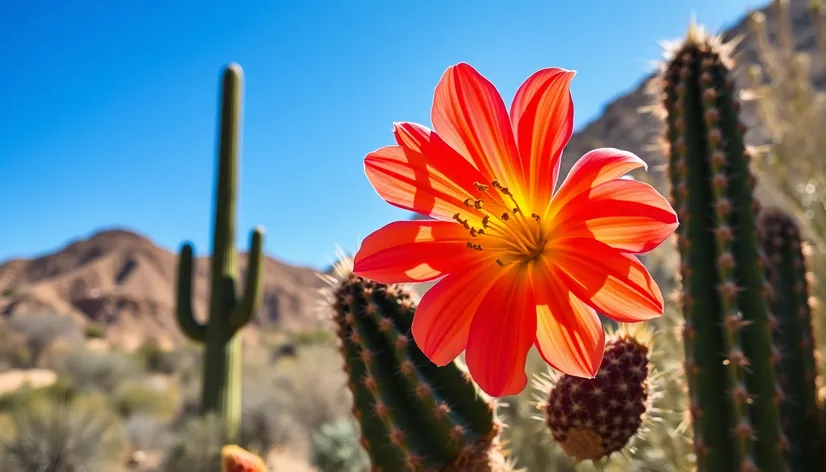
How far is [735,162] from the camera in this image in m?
2.00

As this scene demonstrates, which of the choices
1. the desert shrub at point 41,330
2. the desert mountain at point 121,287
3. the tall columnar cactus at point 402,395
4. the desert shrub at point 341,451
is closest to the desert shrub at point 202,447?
the desert shrub at point 341,451

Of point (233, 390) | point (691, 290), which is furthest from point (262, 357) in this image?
point (691, 290)

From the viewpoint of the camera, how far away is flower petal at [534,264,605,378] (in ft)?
3.12

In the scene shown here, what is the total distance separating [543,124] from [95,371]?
1720 centimetres

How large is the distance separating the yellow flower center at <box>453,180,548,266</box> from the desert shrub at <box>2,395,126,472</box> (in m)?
6.73

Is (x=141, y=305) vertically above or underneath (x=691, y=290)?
above

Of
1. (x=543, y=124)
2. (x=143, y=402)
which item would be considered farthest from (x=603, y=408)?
(x=143, y=402)

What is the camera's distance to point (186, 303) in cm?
820

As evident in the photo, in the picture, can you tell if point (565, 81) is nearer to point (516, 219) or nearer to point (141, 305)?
point (516, 219)

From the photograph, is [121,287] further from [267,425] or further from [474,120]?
[474,120]

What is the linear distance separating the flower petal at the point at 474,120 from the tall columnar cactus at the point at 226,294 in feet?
22.1

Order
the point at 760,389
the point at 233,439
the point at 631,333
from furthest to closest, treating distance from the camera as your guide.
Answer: the point at 233,439 → the point at 760,389 → the point at 631,333

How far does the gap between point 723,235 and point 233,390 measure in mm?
7220

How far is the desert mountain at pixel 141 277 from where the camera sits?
1331 inches
